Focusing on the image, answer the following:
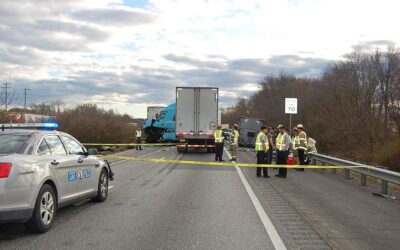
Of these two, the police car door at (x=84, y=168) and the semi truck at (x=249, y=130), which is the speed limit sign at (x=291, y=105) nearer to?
the semi truck at (x=249, y=130)

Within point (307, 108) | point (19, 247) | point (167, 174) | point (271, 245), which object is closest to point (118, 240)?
point (19, 247)

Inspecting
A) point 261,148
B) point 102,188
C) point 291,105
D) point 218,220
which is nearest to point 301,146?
point 261,148

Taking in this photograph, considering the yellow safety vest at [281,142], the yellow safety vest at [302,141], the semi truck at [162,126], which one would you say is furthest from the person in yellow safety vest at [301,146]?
the semi truck at [162,126]

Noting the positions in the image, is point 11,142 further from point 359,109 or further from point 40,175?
point 359,109

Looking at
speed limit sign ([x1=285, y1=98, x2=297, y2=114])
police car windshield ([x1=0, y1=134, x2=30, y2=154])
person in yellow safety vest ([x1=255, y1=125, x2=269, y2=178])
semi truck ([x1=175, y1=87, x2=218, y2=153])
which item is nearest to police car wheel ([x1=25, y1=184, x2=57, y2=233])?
police car windshield ([x1=0, y1=134, x2=30, y2=154])

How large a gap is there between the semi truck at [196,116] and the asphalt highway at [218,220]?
49.9ft

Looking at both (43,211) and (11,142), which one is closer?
(43,211)

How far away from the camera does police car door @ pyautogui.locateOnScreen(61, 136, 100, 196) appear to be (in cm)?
843

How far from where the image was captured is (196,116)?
2862 cm

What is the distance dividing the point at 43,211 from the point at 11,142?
1196 mm

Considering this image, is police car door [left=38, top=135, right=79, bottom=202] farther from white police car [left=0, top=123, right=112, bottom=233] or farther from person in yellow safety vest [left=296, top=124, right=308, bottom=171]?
person in yellow safety vest [left=296, top=124, right=308, bottom=171]

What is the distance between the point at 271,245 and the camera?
626 cm

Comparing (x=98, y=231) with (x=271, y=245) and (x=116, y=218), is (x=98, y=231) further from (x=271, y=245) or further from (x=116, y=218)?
(x=271, y=245)

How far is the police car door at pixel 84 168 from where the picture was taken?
843 cm
